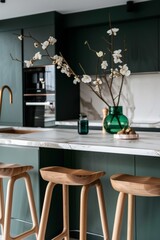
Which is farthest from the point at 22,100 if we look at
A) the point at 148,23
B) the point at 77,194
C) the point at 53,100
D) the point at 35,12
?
the point at 77,194

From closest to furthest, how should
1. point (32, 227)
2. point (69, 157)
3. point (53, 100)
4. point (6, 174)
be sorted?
point (6, 174) < point (32, 227) < point (69, 157) < point (53, 100)

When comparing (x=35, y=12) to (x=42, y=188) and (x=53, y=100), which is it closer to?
(x=53, y=100)

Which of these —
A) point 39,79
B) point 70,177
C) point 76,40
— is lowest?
point 70,177

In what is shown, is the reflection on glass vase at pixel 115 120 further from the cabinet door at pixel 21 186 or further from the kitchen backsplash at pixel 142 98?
the kitchen backsplash at pixel 142 98

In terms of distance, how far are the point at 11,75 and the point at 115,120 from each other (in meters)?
2.71

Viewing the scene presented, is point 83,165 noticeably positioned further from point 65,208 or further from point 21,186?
point 21,186

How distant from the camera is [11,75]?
182 inches

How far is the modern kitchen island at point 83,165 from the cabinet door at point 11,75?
7.31 feet

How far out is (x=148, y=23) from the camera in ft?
12.9

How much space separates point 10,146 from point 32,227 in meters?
0.64

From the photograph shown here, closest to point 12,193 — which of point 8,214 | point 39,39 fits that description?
point 8,214

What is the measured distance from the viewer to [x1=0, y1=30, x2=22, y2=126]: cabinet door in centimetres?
455

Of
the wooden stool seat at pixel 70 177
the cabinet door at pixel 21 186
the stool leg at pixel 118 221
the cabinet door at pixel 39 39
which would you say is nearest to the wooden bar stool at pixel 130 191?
the stool leg at pixel 118 221

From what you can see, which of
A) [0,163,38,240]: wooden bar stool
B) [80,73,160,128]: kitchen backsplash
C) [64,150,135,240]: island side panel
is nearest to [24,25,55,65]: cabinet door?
[80,73,160,128]: kitchen backsplash
